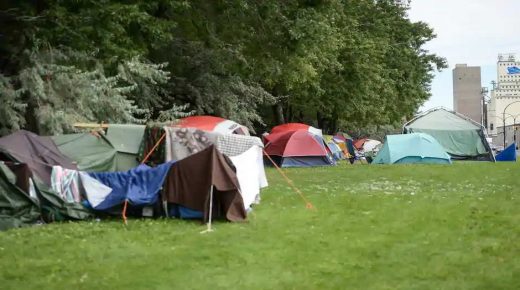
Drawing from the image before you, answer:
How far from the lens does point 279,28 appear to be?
59.0 feet

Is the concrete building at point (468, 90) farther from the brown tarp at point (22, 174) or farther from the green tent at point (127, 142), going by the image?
the brown tarp at point (22, 174)

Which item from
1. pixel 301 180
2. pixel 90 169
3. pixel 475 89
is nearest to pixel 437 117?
pixel 301 180

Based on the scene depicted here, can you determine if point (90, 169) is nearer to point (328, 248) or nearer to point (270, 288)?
point (328, 248)

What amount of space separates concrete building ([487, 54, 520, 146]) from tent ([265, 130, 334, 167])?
2844 inches

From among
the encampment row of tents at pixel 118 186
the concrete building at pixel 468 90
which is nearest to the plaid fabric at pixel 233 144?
the encampment row of tents at pixel 118 186

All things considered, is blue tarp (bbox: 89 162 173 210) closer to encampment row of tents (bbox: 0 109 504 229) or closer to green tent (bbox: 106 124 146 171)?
encampment row of tents (bbox: 0 109 504 229)

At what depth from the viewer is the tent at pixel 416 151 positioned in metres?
25.9

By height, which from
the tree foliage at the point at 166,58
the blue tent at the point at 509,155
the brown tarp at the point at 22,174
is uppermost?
the tree foliage at the point at 166,58

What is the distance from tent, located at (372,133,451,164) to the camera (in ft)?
84.8

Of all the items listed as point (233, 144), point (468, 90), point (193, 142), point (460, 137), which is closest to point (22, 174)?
point (193, 142)

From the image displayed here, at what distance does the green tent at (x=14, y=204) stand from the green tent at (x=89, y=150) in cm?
246

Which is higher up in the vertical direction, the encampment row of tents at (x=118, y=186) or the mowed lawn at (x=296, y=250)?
the encampment row of tents at (x=118, y=186)

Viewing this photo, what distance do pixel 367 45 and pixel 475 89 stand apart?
61.8m

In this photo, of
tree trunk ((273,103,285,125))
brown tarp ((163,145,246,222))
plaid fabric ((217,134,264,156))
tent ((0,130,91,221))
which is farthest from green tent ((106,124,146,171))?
tree trunk ((273,103,285,125))
